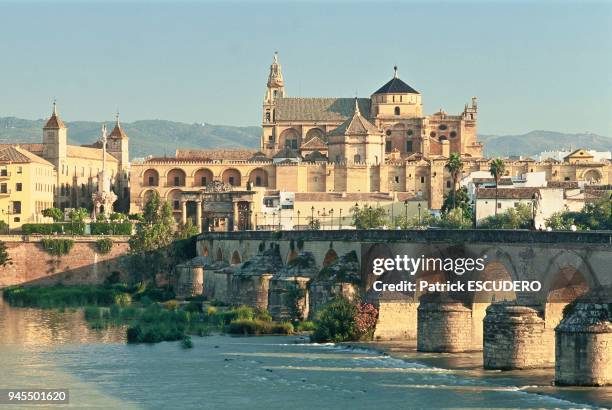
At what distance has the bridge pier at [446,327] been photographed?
176 feet

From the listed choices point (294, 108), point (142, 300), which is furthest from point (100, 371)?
point (294, 108)

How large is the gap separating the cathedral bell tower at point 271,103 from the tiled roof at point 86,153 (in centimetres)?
1521

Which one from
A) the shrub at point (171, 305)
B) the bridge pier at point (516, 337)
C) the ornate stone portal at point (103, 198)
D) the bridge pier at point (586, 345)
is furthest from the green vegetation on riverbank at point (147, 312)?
the ornate stone portal at point (103, 198)

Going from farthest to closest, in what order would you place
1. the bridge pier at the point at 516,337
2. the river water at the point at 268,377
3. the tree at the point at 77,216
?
the tree at the point at 77,216, the bridge pier at the point at 516,337, the river water at the point at 268,377

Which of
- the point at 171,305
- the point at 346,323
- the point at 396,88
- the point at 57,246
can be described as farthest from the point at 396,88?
the point at 346,323

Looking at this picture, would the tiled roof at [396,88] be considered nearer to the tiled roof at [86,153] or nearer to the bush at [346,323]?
the tiled roof at [86,153]

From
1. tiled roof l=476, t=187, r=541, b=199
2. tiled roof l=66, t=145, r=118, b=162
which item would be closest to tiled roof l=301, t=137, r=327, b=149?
tiled roof l=66, t=145, r=118, b=162

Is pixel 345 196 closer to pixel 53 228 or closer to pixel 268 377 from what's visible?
pixel 53 228

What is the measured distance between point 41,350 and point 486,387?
783 inches

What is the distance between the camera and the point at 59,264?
109 meters

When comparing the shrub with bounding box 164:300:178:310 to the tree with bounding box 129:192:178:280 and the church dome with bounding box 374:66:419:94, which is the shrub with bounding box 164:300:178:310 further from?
the church dome with bounding box 374:66:419:94

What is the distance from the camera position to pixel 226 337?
62.8 metres

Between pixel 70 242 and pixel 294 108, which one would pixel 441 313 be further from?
pixel 294 108

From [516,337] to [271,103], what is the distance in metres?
119
